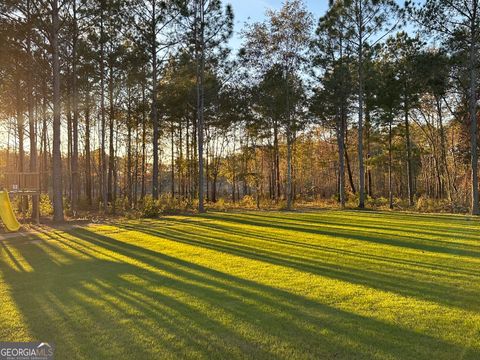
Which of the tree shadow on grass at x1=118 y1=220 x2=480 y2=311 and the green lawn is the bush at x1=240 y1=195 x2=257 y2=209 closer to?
the tree shadow on grass at x1=118 y1=220 x2=480 y2=311

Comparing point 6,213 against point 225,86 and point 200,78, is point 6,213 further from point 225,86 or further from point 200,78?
point 225,86

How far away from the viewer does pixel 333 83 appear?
71.3ft

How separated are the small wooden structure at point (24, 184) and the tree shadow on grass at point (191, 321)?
8418mm

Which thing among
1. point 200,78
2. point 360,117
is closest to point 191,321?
point 200,78

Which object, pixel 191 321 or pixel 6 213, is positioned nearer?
pixel 191 321

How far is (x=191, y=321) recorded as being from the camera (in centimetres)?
361

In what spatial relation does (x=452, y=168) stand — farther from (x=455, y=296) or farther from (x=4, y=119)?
(x=4, y=119)

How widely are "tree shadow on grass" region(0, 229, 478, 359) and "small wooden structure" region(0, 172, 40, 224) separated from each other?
331 inches

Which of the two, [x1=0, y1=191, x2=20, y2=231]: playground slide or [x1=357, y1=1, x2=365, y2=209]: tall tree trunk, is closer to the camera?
[x1=0, y1=191, x2=20, y2=231]: playground slide

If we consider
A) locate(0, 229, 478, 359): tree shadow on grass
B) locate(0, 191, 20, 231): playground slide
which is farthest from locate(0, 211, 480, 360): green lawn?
locate(0, 191, 20, 231): playground slide

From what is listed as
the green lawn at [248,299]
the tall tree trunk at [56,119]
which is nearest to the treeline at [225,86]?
the tall tree trunk at [56,119]

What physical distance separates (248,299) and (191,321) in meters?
0.85

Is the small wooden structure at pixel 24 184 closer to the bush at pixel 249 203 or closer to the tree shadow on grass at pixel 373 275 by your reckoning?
the tree shadow on grass at pixel 373 275

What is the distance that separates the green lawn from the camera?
10.1ft
